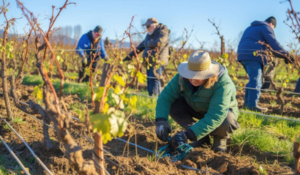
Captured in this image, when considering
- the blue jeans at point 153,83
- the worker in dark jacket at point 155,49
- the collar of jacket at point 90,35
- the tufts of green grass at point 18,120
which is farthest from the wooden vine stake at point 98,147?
the collar of jacket at point 90,35

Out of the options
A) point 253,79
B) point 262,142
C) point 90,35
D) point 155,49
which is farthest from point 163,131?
point 90,35

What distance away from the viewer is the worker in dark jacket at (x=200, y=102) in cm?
244

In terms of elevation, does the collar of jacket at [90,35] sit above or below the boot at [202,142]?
above

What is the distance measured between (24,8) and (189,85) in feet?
5.40

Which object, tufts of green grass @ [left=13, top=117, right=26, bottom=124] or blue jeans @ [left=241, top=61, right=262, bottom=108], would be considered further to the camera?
blue jeans @ [left=241, top=61, right=262, bottom=108]

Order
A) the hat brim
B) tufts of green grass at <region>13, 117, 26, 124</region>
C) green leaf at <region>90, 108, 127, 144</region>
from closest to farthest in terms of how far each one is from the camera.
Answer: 1. green leaf at <region>90, 108, 127, 144</region>
2. the hat brim
3. tufts of green grass at <region>13, 117, 26, 124</region>

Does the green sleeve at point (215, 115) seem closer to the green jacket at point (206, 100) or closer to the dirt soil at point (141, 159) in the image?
the green jacket at point (206, 100)

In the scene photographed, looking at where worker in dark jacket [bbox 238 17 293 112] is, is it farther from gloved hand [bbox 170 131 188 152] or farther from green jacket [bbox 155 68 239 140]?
gloved hand [bbox 170 131 188 152]

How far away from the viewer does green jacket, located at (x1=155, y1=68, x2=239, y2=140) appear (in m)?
2.44

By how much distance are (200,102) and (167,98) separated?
13.3 inches

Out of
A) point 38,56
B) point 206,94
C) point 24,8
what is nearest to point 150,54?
point 206,94

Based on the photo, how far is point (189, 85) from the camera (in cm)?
273

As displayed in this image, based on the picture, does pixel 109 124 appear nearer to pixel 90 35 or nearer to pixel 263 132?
pixel 263 132

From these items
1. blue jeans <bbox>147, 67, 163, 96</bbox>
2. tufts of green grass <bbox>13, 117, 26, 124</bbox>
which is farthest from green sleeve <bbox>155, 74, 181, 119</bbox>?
blue jeans <bbox>147, 67, 163, 96</bbox>
